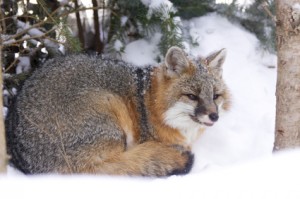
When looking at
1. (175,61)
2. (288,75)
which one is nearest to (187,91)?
(175,61)

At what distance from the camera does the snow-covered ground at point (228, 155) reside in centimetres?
320

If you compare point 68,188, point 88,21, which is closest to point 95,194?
point 68,188

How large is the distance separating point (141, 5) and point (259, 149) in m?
2.07

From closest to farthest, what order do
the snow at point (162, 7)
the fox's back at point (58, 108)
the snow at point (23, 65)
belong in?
the fox's back at point (58, 108), the snow at point (162, 7), the snow at point (23, 65)

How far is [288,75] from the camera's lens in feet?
13.6

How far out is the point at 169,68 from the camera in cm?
498

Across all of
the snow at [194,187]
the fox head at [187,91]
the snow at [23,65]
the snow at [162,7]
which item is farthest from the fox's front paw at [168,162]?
the snow at [23,65]

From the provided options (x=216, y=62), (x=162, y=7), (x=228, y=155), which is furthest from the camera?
(x=162, y=7)

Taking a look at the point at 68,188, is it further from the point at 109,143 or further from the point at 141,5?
the point at 141,5

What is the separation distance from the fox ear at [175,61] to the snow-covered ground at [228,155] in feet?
2.44

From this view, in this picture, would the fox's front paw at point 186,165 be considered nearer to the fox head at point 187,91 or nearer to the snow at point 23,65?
the fox head at point 187,91

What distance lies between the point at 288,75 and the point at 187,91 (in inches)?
41.3

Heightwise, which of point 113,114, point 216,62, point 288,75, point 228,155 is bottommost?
point 228,155

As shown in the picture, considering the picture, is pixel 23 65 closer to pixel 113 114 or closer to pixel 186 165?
pixel 113 114
